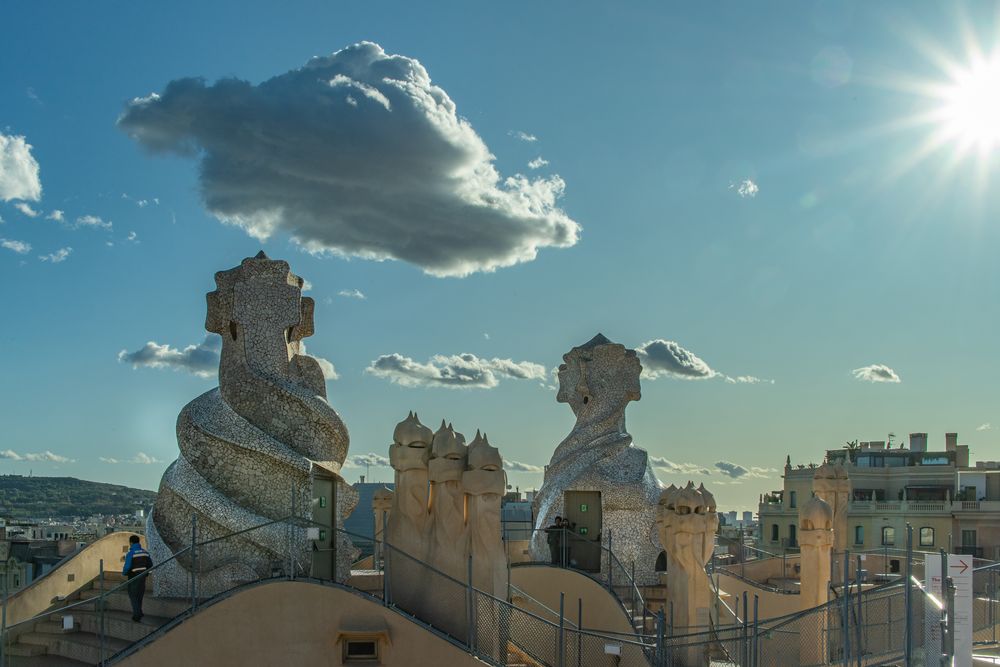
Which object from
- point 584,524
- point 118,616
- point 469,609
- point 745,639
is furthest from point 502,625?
point 584,524

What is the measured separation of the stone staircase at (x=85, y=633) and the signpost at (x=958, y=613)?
958 centimetres

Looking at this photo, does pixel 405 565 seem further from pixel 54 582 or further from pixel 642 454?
pixel 642 454

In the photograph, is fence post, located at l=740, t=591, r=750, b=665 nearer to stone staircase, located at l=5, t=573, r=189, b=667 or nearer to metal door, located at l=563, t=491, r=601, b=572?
stone staircase, located at l=5, t=573, r=189, b=667

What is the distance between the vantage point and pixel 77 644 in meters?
16.2

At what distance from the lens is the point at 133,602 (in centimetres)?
1582

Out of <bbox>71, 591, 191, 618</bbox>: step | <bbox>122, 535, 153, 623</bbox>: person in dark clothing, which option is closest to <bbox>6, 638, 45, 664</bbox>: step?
<bbox>71, 591, 191, 618</bbox>: step

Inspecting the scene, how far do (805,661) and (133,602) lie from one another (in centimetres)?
1128

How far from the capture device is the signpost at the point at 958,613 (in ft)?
36.8

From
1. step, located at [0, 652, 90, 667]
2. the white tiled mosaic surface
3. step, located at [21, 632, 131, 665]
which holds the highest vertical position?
the white tiled mosaic surface

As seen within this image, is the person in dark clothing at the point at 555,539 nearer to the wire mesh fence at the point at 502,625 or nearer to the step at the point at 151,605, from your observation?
the wire mesh fence at the point at 502,625

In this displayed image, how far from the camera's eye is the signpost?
1121 centimetres

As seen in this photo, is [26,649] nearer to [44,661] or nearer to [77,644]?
[44,661]

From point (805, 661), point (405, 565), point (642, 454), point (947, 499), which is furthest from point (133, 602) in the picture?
point (947, 499)

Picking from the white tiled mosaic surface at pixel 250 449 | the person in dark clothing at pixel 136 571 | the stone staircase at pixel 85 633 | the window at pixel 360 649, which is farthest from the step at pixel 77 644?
the window at pixel 360 649
